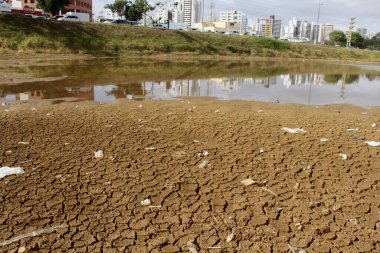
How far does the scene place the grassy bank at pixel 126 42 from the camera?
29.4 meters

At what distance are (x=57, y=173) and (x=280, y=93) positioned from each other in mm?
11154

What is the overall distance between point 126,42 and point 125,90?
78.2ft

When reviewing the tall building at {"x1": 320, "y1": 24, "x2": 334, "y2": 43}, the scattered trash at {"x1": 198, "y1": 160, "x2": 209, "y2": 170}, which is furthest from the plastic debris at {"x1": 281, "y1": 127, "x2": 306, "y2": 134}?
the tall building at {"x1": 320, "y1": 24, "x2": 334, "y2": 43}

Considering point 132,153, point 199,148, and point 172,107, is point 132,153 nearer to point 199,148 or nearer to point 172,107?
point 199,148

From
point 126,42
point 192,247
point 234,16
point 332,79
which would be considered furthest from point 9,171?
point 234,16

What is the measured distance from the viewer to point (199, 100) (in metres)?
11.0

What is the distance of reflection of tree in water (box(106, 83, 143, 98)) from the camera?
11.9 m

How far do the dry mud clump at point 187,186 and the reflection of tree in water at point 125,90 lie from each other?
170 inches

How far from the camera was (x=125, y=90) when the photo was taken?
12930 millimetres

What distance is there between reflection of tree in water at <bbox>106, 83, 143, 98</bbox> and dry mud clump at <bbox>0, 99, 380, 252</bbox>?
4.31 meters

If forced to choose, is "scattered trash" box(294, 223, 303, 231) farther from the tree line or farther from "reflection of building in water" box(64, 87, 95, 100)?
the tree line

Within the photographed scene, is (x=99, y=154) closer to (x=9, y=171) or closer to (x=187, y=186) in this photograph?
(x=9, y=171)

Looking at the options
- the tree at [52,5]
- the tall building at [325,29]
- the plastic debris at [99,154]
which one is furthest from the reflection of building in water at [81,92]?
the tall building at [325,29]

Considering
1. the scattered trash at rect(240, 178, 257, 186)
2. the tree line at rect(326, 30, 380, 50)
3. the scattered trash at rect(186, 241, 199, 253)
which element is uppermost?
the tree line at rect(326, 30, 380, 50)
